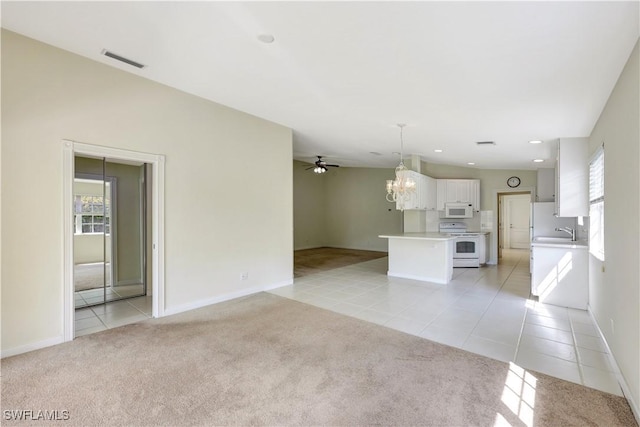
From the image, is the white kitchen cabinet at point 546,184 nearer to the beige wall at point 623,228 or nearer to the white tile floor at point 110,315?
the beige wall at point 623,228

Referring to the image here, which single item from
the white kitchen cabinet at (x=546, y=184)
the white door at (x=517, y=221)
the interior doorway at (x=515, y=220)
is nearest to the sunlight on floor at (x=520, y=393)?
the white kitchen cabinet at (x=546, y=184)

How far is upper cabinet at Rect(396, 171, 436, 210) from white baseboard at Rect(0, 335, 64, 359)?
5.84m

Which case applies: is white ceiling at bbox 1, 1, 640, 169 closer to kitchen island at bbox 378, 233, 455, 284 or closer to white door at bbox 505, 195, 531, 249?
kitchen island at bbox 378, 233, 455, 284

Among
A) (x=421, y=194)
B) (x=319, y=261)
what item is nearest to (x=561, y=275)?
(x=421, y=194)

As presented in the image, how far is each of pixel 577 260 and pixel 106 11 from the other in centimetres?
602

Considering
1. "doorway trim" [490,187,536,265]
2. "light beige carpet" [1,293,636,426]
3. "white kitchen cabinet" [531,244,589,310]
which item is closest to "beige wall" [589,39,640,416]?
"light beige carpet" [1,293,636,426]

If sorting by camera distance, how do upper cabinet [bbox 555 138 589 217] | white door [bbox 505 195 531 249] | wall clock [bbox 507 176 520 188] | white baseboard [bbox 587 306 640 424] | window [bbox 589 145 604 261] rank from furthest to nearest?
white door [bbox 505 195 531 249] < wall clock [bbox 507 176 520 188] < upper cabinet [bbox 555 138 589 217] < window [bbox 589 145 604 261] < white baseboard [bbox 587 306 640 424]

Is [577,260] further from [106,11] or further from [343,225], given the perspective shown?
[343,225]

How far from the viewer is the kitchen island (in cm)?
562

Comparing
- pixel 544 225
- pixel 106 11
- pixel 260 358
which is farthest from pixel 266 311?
pixel 544 225

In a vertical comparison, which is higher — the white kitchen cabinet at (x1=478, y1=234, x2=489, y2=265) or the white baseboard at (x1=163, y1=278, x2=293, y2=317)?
the white kitchen cabinet at (x1=478, y1=234, x2=489, y2=265)

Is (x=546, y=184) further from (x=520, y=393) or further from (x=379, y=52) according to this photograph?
(x=379, y=52)

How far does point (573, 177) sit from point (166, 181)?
5728mm

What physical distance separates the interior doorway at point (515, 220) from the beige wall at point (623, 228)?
9.57 m
